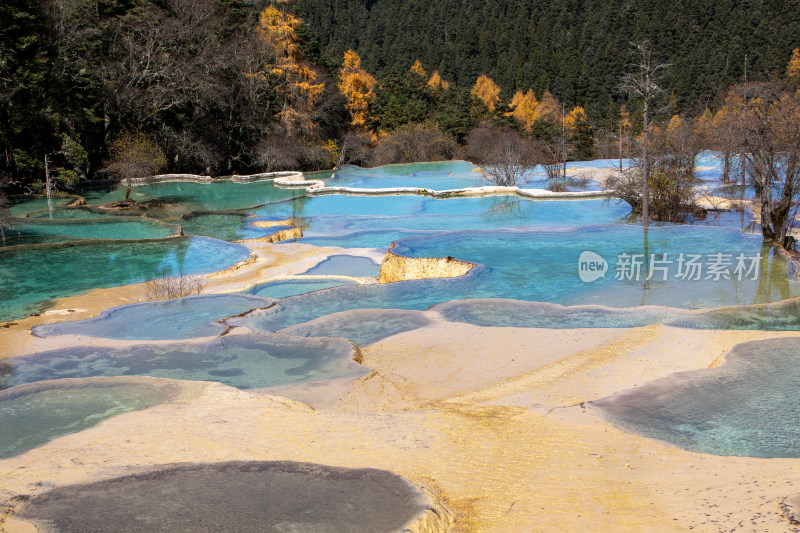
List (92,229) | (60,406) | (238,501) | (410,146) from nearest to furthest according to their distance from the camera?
(238,501) < (60,406) < (92,229) < (410,146)

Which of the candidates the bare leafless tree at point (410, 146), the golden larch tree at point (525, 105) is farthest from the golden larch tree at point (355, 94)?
the golden larch tree at point (525, 105)

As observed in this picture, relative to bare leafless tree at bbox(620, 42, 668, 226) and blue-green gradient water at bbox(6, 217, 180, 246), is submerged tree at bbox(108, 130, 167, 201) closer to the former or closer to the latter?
blue-green gradient water at bbox(6, 217, 180, 246)

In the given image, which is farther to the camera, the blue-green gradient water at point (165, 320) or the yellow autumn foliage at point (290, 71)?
the yellow autumn foliage at point (290, 71)

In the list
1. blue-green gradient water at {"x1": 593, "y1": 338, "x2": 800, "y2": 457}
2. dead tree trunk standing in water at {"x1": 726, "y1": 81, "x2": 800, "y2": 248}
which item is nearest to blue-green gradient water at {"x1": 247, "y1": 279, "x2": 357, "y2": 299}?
blue-green gradient water at {"x1": 593, "y1": 338, "x2": 800, "y2": 457}

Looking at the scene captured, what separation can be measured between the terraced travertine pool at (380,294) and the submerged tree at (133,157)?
1775 mm

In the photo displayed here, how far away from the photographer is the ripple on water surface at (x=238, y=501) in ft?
11.5

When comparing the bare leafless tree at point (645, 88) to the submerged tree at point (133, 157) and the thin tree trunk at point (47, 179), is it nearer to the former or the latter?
the submerged tree at point (133, 157)

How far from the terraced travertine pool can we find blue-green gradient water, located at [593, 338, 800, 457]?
2 cm

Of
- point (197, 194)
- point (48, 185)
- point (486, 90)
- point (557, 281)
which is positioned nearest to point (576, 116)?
point (486, 90)

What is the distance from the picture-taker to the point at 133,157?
20656 mm

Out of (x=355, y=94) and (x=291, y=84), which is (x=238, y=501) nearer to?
(x=291, y=84)

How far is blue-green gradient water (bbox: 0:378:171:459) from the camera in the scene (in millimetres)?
5148

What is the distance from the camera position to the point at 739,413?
206 inches

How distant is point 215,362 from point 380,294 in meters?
3.34
